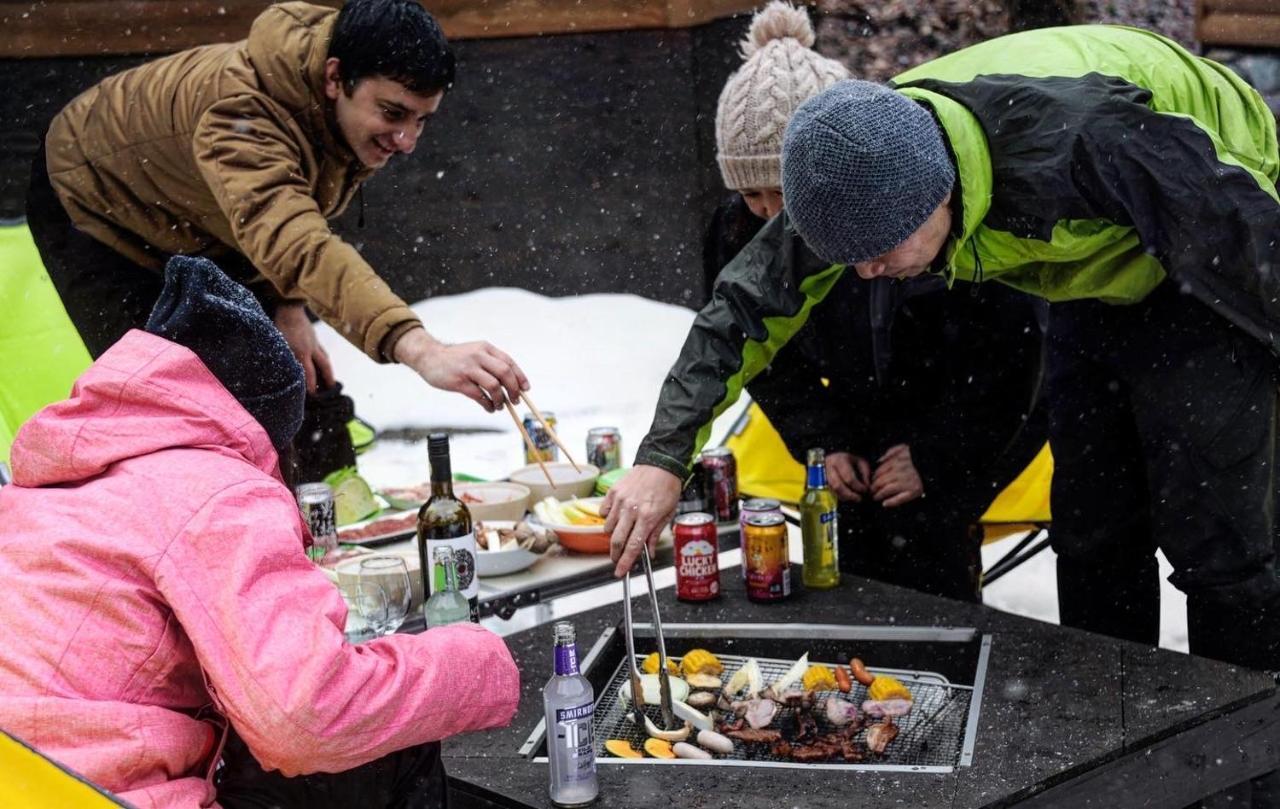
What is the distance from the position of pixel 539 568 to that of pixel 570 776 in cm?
104

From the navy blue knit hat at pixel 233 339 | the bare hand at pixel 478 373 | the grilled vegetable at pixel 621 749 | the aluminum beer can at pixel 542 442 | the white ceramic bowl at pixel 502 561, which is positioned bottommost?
the aluminum beer can at pixel 542 442

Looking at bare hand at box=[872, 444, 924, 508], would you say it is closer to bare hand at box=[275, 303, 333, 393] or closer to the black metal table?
the black metal table

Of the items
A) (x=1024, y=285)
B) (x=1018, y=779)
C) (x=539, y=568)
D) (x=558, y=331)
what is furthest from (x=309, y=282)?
(x=558, y=331)

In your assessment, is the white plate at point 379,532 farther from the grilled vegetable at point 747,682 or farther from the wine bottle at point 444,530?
the grilled vegetable at point 747,682

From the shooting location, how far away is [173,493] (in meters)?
1.55

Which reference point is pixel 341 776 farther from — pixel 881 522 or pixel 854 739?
pixel 881 522

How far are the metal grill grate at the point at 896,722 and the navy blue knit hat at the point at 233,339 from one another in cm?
77

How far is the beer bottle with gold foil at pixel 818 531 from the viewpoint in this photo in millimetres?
2770

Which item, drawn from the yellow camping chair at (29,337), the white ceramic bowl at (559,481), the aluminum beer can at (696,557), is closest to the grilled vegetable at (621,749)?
the aluminum beer can at (696,557)

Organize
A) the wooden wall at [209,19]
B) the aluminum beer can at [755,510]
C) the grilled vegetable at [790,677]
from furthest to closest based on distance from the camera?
the wooden wall at [209,19]
the aluminum beer can at [755,510]
the grilled vegetable at [790,677]

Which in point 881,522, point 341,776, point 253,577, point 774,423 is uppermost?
point 253,577

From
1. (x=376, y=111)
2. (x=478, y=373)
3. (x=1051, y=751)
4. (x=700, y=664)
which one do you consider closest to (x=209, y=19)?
(x=376, y=111)

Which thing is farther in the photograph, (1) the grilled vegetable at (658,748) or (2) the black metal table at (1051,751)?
(1) the grilled vegetable at (658,748)

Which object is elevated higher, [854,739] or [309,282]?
[309,282]
